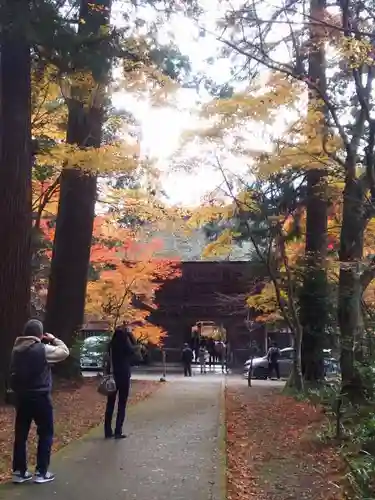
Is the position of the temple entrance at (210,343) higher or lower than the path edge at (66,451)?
higher

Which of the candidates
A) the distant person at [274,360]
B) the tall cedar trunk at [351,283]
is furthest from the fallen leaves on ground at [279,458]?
the distant person at [274,360]

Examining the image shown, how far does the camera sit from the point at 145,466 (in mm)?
6184

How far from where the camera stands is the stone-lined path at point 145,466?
514cm

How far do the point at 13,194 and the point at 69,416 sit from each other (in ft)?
12.4

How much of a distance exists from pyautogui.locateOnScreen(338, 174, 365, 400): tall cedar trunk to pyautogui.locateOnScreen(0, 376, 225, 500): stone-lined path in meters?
2.26

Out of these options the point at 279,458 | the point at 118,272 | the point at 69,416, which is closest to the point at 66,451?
the point at 279,458

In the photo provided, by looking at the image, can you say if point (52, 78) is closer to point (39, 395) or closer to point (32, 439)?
point (32, 439)

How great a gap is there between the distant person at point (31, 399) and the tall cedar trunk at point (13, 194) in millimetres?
5284

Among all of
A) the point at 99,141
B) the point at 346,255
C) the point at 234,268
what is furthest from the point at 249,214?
the point at 234,268

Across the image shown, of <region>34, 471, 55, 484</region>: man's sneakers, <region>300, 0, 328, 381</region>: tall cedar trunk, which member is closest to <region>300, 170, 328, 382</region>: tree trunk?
<region>300, 0, 328, 381</region>: tall cedar trunk

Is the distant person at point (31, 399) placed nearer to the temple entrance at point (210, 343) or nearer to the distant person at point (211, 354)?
the temple entrance at point (210, 343)

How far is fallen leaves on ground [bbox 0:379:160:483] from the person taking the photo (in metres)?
7.13

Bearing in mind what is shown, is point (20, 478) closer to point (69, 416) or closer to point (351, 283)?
point (69, 416)

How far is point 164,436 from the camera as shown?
812cm
